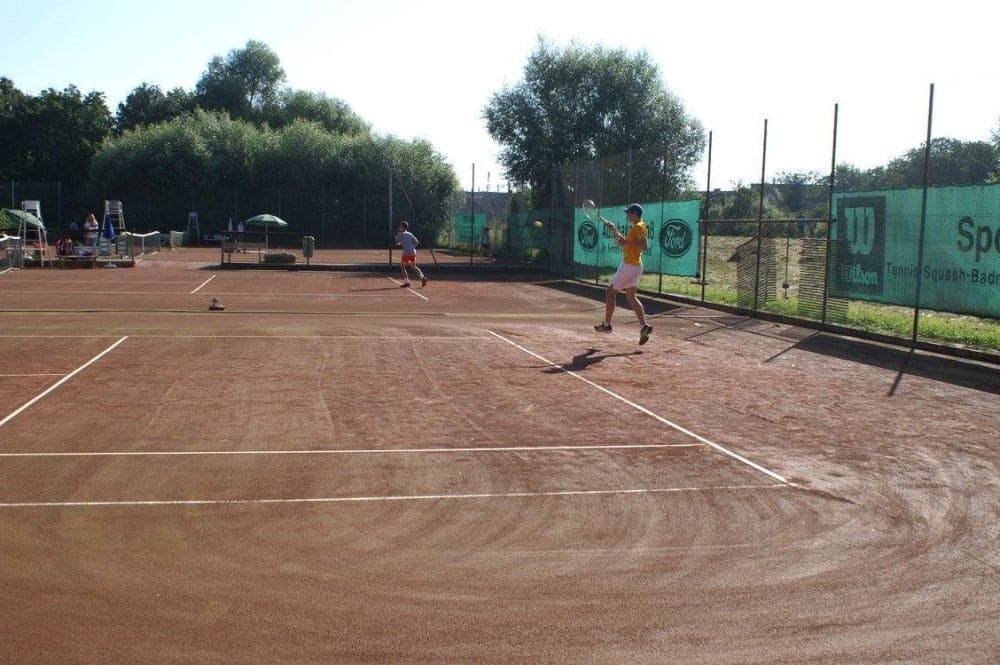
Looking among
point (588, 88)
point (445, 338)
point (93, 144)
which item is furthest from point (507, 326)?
point (93, 144)

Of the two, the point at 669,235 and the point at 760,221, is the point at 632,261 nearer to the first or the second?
the point at 760,221

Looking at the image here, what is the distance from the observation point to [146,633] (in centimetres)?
452

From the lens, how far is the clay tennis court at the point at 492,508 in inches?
181

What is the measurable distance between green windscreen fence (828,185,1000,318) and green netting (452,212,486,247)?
112ft

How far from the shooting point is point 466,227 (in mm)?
54938

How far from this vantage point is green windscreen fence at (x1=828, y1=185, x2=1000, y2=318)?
14.1 metres

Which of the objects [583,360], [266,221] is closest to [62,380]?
[583,360]

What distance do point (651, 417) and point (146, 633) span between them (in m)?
6.06

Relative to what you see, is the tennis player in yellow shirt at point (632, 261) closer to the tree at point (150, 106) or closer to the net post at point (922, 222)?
the net post at point (922, 222)

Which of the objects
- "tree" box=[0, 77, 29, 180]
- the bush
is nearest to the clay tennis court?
the bush

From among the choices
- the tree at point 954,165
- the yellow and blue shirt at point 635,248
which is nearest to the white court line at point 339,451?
the yellow and blue shirt at point 635,248

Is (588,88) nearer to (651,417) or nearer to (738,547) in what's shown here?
(651,417)

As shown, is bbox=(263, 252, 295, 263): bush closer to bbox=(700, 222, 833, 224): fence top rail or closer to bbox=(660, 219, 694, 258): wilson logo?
bbox=(660, 219, 694, 258): wilson logo

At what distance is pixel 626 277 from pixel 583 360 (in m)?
2.56
